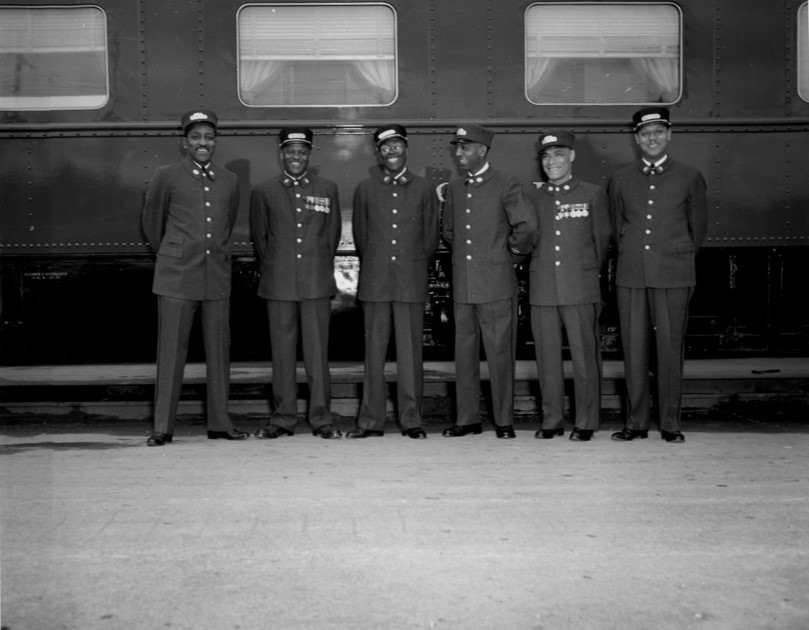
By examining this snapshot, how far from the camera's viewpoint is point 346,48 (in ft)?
19.5

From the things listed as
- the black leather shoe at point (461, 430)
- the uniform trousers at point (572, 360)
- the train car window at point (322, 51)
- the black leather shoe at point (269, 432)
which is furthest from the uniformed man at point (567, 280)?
the black leather shoe at point (269, 432)

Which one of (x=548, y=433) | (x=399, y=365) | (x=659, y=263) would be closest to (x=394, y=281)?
(x=399, y=365)

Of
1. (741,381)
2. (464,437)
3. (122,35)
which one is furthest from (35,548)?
(741,381)

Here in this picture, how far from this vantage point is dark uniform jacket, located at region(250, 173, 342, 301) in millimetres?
5758

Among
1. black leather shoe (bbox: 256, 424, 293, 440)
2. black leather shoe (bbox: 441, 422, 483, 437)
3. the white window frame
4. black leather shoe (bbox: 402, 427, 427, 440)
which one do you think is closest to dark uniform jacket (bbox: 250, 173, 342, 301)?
black leather shoe (bbox: 256, 424, 293, 440)

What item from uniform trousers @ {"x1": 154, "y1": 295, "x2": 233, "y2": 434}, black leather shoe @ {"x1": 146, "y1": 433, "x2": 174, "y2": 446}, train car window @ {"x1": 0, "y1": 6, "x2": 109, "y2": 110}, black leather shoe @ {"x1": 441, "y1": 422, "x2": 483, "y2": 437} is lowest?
black leather shoe @ {"x1": 441, "y1": 422, "x2": 483, "y2": 437}

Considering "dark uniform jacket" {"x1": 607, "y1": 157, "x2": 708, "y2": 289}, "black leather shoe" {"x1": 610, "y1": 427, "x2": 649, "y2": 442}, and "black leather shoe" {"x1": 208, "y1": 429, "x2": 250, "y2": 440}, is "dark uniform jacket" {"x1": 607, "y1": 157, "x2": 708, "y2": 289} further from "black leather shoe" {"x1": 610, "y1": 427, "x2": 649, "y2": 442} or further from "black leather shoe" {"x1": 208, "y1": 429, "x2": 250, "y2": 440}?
"black leather shoe" {"x1": 208, "y1": 429, "x2": 250, "y2": 440}

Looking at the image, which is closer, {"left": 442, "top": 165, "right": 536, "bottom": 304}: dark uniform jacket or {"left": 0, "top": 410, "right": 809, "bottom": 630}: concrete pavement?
{"left": 0, "top": 410, "right": 809, "bottom": 630}: concrete pavement

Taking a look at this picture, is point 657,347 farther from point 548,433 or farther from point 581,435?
point 548,433

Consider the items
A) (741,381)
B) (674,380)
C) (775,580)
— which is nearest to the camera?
(775,580)

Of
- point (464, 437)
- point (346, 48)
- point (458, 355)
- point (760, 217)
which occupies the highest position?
point (346, 48)

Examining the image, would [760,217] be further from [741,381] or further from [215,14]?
[215,14]

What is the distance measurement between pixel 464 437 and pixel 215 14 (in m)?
2.83

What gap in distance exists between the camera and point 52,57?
233 inches
